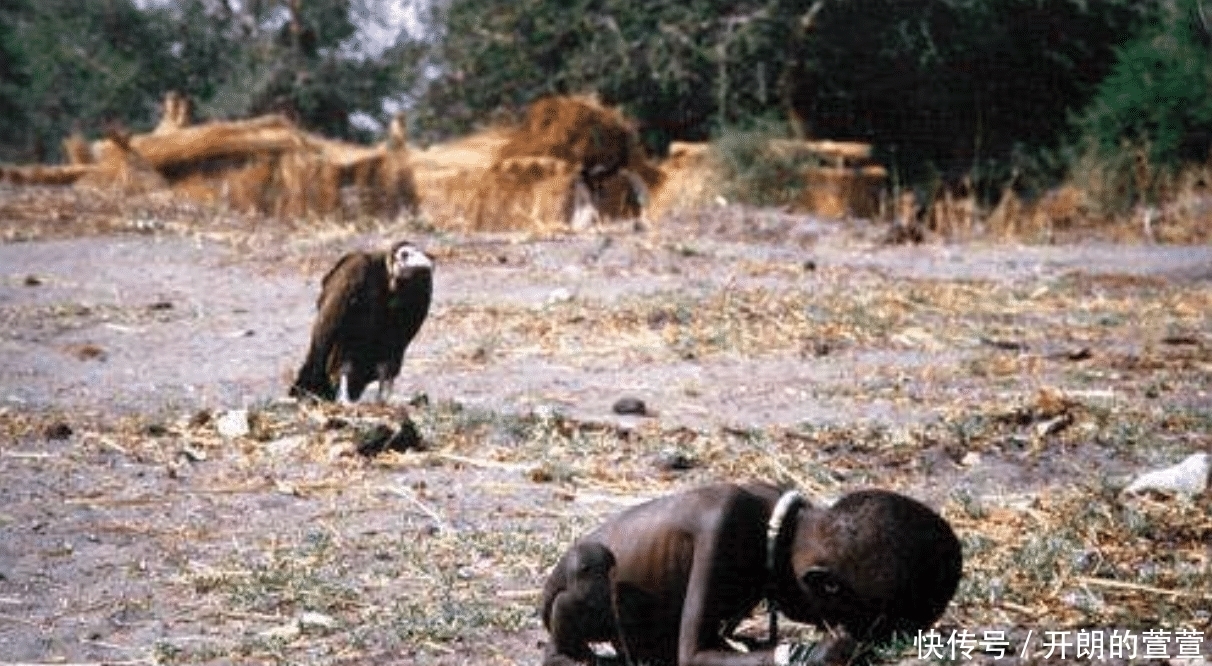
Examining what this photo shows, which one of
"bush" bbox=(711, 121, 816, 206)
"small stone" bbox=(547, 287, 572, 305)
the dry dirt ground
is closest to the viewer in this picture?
the dry dirt ground

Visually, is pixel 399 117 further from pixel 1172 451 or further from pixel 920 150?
pixel 1172 451

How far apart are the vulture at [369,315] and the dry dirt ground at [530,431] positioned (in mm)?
270

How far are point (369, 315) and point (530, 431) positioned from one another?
87 cm

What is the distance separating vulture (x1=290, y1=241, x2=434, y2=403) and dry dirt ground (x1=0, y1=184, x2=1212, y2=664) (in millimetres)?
270

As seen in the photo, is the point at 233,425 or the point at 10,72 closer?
the point at 233,425

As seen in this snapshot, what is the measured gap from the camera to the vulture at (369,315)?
6.24 metres

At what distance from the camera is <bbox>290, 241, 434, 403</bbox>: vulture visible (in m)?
6.24

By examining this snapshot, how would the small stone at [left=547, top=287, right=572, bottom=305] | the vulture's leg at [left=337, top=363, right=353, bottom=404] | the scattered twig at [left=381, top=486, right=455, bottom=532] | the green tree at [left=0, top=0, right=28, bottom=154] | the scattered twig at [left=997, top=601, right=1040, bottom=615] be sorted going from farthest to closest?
the green tree at [left=0, top=0, right=28, bottom=154] → the small stone at [left=547, top=287, right=572, bottom=305] → the vulture's leg at [left=337, top=363, right=353, bottom=404] → the scattered twig at [left=381, top=486, right=455, bottom=532] → the scattered twig at [left=997, top=601, right=1040, bottom=615]

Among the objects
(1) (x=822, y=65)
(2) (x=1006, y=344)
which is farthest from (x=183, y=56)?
(2) (x=1006, y=344)

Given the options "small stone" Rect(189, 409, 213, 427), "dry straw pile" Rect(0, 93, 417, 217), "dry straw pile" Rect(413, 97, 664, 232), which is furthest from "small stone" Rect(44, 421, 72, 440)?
"dry straw pile" Rect(0, 93, 417, 217)

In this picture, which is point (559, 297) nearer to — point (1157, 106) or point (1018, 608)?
point (1018, 608)

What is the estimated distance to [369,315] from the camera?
628 centimetres

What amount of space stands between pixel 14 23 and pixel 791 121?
21765 mm

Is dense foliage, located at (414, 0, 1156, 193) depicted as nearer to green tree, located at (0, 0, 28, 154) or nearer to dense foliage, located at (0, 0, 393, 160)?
dense foliage, located at (0, 0, 393, 160)
